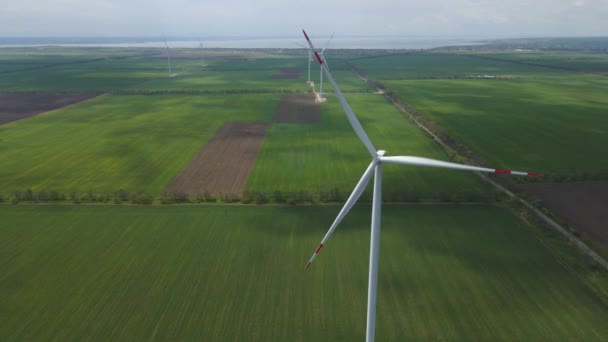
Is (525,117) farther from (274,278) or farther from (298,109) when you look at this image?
(274,278)

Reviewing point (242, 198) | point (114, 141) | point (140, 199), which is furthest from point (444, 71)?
point (140, 199)

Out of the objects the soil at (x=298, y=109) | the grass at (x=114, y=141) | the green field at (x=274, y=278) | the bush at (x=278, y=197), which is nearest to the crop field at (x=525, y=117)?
the green field at (x=274, y=278)

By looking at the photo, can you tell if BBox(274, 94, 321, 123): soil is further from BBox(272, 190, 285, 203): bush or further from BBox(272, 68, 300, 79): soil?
BBox(272, 68, 300, 79): soil

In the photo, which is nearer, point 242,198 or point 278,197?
point 278,197

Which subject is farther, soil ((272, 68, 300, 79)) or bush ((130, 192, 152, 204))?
soil ((272, 68, 300, 79))

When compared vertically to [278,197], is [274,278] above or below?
below

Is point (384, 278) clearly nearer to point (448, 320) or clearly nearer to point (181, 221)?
point (448, 320)

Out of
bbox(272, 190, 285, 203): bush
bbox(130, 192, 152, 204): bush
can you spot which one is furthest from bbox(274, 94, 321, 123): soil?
bbox(130, 192, 152, 204): bush
